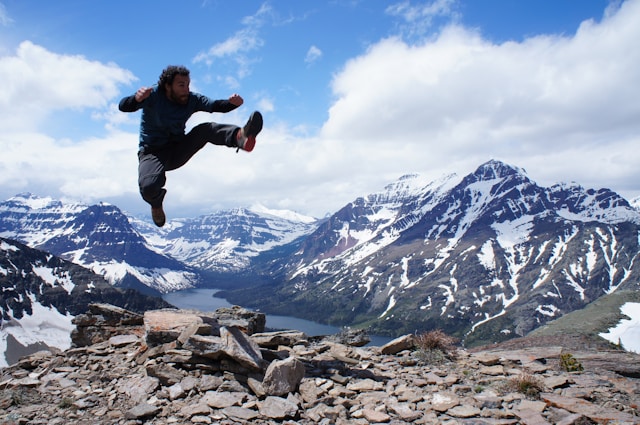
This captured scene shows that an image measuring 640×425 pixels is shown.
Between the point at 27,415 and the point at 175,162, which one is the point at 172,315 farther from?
the point at 175,162

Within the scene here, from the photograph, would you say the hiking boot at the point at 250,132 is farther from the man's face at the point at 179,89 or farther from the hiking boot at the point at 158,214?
the hiking boot at the point at 158,214

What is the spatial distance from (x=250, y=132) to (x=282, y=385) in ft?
20.3

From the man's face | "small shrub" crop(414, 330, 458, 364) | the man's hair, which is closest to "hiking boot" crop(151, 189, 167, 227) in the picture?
the man's face

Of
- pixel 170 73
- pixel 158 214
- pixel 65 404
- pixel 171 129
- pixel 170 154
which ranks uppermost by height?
pixel 170 73

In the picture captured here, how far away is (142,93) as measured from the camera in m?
8.50

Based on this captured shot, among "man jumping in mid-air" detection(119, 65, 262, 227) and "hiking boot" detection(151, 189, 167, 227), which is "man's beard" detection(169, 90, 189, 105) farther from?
"hiking boot" detection(151, 189, 167, 227)

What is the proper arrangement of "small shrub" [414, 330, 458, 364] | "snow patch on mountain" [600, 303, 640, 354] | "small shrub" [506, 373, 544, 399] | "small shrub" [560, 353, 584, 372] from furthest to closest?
"snow patch on mountain" [600, 303, 640, 354], "small shrub" [414, 330, 458, 364], "small shrub" [560, 353, 584, 372], "small shrub" [506, 373, 544, 399]

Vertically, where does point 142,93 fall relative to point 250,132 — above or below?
above

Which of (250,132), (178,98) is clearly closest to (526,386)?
(250,132)

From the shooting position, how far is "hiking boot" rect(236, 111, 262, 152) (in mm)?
8914

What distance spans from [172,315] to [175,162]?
712 centimetres

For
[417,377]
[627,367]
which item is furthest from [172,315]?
[627,367]

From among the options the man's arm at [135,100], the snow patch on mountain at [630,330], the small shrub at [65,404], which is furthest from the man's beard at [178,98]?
the snow patch on mountain at [630,330]

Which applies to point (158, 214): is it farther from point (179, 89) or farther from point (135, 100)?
point (179, 89)
